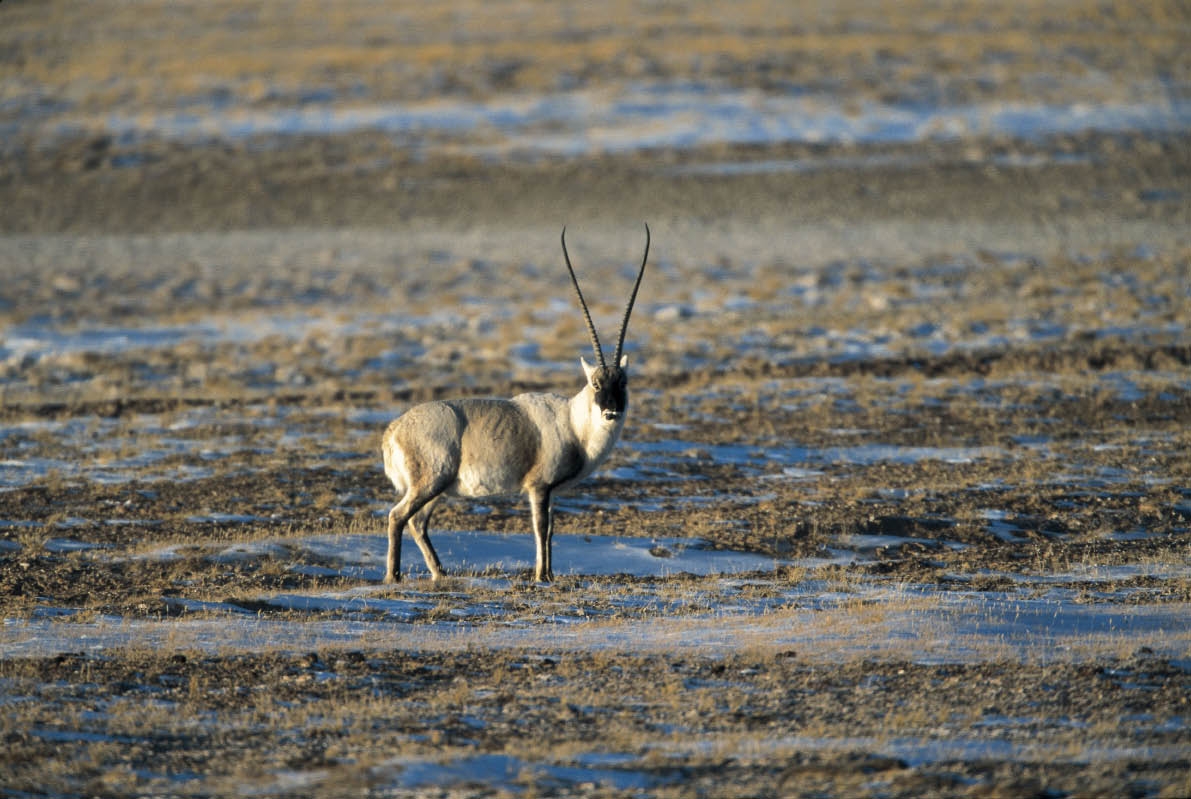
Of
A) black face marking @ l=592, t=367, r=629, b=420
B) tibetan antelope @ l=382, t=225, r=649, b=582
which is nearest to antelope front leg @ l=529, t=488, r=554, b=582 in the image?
tibetan antelope @ l=382, t=225, r=649, b=582

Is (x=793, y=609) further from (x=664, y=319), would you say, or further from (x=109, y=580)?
(x=664, y=319)

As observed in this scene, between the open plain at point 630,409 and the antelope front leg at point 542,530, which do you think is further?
the antelope front leg at point 542,530

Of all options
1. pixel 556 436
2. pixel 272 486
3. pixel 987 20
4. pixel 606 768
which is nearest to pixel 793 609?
pixel 556 436

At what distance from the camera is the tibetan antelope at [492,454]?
43.2ft

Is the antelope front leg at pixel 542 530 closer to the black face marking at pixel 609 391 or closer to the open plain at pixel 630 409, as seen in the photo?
the open plain at pixel 630 409

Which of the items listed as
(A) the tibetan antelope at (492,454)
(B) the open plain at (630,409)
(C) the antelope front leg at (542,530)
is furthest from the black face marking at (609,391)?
(B) the open plain at (630,409)

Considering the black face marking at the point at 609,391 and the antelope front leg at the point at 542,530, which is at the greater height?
the black face marking at the point at 609,391

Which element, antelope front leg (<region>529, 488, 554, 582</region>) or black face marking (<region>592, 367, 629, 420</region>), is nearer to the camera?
black face marking (<region>592, 367, 629, 420</region>)

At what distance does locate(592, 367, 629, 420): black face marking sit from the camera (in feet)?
41.6

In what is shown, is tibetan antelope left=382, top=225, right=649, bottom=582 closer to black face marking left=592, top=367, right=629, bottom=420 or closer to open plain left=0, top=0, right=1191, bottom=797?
black face marking left=592, top=367, right=629, bottom=420

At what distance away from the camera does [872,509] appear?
54.9ft

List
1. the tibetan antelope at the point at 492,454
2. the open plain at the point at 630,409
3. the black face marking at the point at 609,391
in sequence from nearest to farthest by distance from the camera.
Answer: the open plain at the point at 630,409
the black face marking at the point at 609,391
the tibetan antelope at the point at 492,454

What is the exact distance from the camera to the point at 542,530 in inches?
521

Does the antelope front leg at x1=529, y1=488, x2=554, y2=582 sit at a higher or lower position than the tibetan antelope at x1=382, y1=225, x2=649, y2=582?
lower
